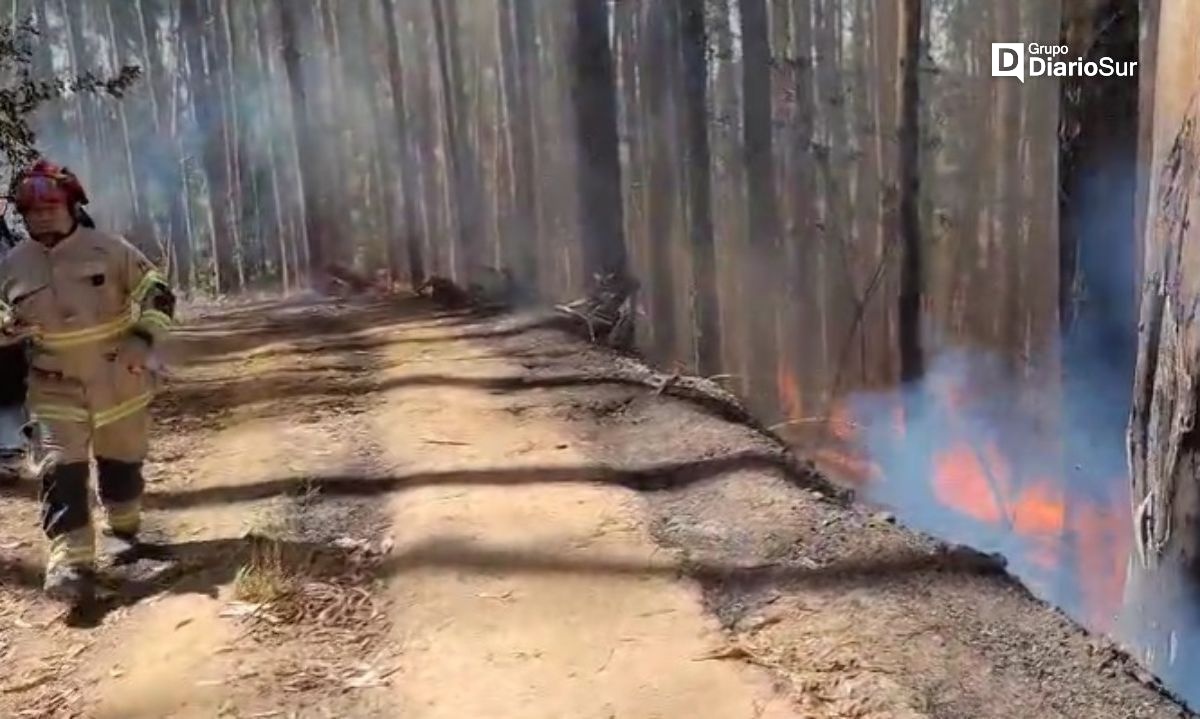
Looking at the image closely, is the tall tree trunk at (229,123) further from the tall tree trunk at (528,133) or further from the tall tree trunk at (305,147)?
the tall tree trunk at (528,133)

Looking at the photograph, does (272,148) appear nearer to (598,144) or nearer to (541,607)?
(598,144)

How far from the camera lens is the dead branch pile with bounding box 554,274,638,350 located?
27.8 ft

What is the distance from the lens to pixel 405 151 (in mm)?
14367

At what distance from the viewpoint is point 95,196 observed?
54.4 ft

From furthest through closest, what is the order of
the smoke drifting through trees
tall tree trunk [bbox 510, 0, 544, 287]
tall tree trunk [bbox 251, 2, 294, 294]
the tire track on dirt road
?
tall tree trunk [bbox 251, 2, 294, 294], tall tree trunk [bbox 510, 0, 544, 287], the smoke drifting through trees, the tire track on dirt road

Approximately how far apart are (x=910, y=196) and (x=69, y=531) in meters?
5.15

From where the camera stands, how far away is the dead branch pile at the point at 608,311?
27.8 feet

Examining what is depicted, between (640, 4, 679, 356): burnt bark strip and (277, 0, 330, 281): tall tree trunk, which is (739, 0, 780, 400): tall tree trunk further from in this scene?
(277, 0, 330, 281): tall tree trunk

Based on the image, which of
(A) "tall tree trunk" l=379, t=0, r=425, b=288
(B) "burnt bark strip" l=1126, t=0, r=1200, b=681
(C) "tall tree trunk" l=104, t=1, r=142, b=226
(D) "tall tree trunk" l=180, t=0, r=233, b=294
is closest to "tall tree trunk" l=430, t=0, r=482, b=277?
(A) "tall tree trunk" l=379, t=0, r=425, b=288

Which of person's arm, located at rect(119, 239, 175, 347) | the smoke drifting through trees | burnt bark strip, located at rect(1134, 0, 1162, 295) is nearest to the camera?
person's arm, located at rect(119, 239, 175, 347)

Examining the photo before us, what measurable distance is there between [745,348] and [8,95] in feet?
18.2

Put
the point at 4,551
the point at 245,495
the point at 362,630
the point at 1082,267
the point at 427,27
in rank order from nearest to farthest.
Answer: the point at 362,630, the point at 4,551, the point at 245,495, the point at 1082,267, the point at 427,27

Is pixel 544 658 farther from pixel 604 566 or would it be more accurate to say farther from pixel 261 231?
pixel 261 231

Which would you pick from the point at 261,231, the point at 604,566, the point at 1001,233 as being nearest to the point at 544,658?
the point at 604,566
